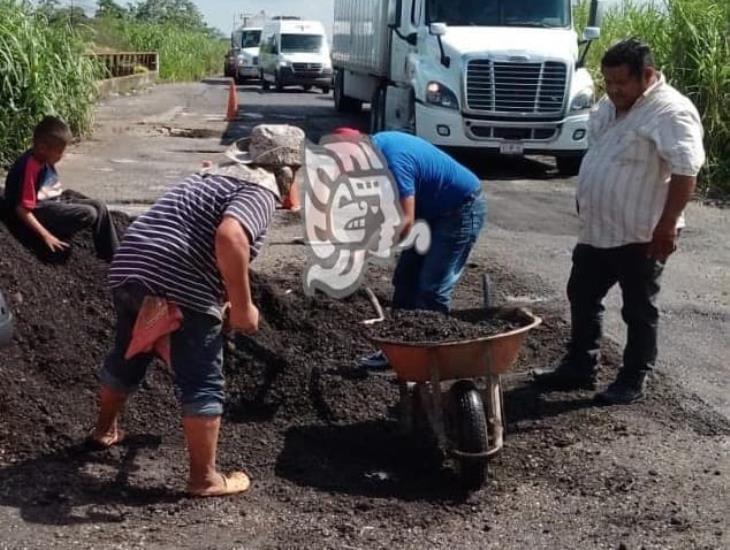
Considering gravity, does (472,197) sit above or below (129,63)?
above

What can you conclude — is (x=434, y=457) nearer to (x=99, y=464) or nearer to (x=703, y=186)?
(x=99, y=464)

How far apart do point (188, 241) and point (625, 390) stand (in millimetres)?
2821

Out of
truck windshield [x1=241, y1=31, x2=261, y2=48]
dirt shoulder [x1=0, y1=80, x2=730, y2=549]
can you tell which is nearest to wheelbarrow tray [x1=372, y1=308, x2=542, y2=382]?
dirt shoulder [x1=0, y1=80, x2=730, y2=549]

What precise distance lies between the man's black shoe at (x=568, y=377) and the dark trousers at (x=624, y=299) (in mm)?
37

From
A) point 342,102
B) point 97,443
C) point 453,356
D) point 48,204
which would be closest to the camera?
point 453,356

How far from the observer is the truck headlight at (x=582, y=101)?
614 inches

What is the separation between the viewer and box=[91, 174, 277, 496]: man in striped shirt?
4332 millimetres

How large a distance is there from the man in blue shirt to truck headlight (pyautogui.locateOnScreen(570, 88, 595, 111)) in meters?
9.97

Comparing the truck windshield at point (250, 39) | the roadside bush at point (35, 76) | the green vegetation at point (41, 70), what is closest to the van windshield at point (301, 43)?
the truck windshield at point (250, 39)

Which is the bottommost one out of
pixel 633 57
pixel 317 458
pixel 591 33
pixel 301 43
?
pixel 317 458

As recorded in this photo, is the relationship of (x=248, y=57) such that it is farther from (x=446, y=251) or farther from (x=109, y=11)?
(x=446, y=251)

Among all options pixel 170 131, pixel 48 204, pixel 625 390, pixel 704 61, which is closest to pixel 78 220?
pixel 48 204

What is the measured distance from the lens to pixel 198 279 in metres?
4.45

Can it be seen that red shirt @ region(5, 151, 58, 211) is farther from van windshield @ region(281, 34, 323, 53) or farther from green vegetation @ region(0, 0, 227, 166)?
van windshield @ region(281, 34, 323, 53)
